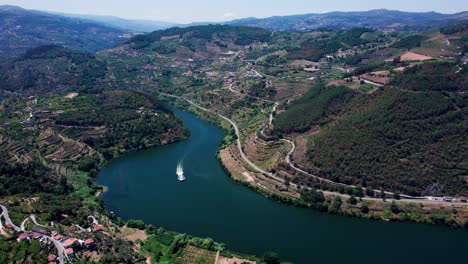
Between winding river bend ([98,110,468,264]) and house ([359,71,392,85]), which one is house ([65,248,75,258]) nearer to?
winding river bend ([98,110,468,264])

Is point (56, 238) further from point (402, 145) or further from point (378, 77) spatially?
point (378, 77)

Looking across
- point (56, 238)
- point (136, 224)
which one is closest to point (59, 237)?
point (56, 238)

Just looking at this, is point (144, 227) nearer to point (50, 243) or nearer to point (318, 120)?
point (50, 243)

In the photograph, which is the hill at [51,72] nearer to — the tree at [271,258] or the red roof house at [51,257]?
the red roof house at [51,257]

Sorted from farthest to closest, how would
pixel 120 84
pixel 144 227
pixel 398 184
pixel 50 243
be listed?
pixel 120 84
pixel 398 184
pixel 144 227
pixel 50 243

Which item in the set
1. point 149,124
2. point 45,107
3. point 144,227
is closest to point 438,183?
point 144,227

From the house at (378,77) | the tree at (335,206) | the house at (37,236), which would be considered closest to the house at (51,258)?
the house at (37,236)

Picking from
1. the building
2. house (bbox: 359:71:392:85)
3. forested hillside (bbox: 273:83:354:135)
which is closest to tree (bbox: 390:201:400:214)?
forested hillside (bbox: 273:83:354:135)

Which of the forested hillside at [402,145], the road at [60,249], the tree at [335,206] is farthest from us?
the forested hillside at [402,145]
